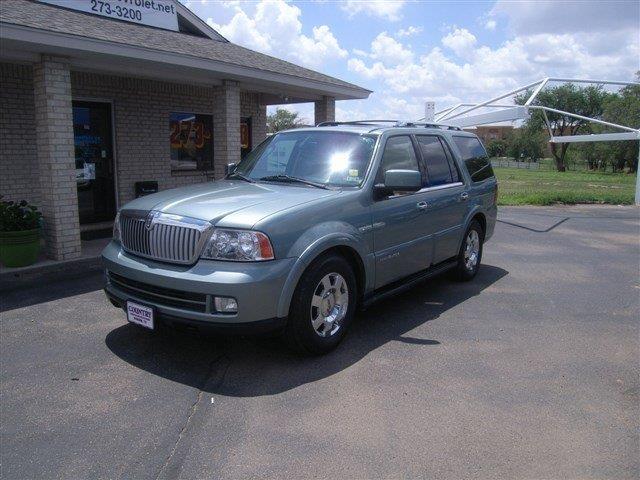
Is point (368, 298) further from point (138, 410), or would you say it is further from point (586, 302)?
point (586, 302)

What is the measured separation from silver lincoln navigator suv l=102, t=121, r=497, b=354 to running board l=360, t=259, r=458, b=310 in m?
0.02

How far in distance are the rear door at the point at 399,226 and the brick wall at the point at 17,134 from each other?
262 inches

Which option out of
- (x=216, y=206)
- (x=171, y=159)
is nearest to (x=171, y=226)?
(x=216, y=206)

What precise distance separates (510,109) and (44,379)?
39.0 ft

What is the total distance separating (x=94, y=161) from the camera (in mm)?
10133

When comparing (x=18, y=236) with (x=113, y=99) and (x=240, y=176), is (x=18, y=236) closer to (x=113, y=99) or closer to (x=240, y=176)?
(x=240, y=176)

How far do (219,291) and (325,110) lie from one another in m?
9.56

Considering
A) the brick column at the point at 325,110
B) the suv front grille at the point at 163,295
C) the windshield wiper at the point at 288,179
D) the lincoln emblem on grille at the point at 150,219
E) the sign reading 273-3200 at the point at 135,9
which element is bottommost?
the suv front grille at the point at 163,295

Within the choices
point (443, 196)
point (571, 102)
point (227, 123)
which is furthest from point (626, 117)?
point (443, 196)

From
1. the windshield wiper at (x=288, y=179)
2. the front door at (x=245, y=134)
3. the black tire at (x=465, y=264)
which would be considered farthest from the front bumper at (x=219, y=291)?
the front door at (x=245, y=134)

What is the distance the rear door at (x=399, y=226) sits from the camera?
4973 millimetres

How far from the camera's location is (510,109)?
42.5ft

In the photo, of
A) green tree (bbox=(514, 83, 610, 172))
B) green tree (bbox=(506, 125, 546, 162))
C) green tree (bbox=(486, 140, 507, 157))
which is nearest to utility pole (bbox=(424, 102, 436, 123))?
green tree (bbox=(514, 83, 610, 172))

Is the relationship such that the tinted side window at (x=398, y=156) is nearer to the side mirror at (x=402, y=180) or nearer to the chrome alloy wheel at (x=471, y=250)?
the side mirror at (x=402, y=180)
